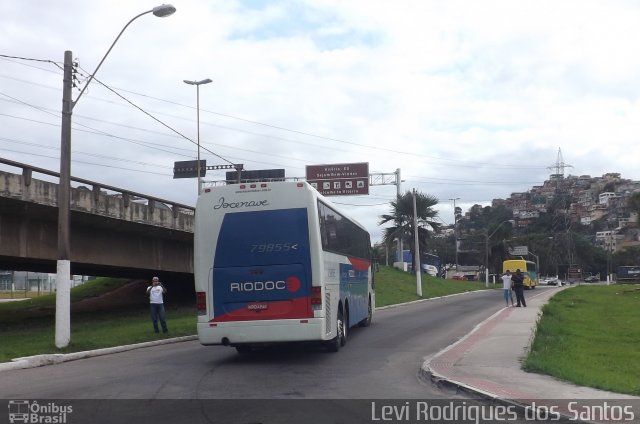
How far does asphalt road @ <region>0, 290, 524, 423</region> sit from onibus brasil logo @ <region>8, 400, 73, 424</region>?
31cm

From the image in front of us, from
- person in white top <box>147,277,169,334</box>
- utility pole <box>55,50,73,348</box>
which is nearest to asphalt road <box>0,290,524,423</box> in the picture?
utility pole <box>55,50,73,348</box>

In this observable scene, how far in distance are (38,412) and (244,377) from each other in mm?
3719

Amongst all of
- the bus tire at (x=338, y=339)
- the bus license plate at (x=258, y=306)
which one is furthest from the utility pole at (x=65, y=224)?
the bus tire at (x=338, y=339)

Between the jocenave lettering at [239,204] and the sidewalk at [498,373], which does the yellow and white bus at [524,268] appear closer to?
the sidewalk at [498,373]

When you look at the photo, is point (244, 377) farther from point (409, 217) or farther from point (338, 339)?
point (409, 217)

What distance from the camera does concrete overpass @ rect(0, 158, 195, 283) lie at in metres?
21.9

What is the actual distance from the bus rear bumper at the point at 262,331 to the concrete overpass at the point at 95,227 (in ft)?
34.8

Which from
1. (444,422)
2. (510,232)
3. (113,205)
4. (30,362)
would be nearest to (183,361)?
(30,362)

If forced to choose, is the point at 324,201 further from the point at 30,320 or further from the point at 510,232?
the point at 510,232

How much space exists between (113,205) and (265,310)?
46.7 ft

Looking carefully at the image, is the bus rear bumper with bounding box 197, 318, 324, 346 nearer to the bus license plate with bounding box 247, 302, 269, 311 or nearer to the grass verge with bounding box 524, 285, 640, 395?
the bus license plate with bounding box 247, 302, 269, 311

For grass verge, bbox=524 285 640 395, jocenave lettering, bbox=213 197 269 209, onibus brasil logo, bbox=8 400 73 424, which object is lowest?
grass verge, bbox=524 285 640 395

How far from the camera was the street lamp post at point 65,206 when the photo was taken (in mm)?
16828

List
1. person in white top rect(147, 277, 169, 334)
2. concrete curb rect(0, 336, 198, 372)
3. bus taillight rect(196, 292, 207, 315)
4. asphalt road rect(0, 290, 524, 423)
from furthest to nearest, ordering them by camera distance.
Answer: person in white top rect(147, 277, 169, 334), concrete curb rect(0, 336, 198, 372), bus taillight rect(196, 292, 207, 315), asphalt road rect(0, 290, 524, 423)
